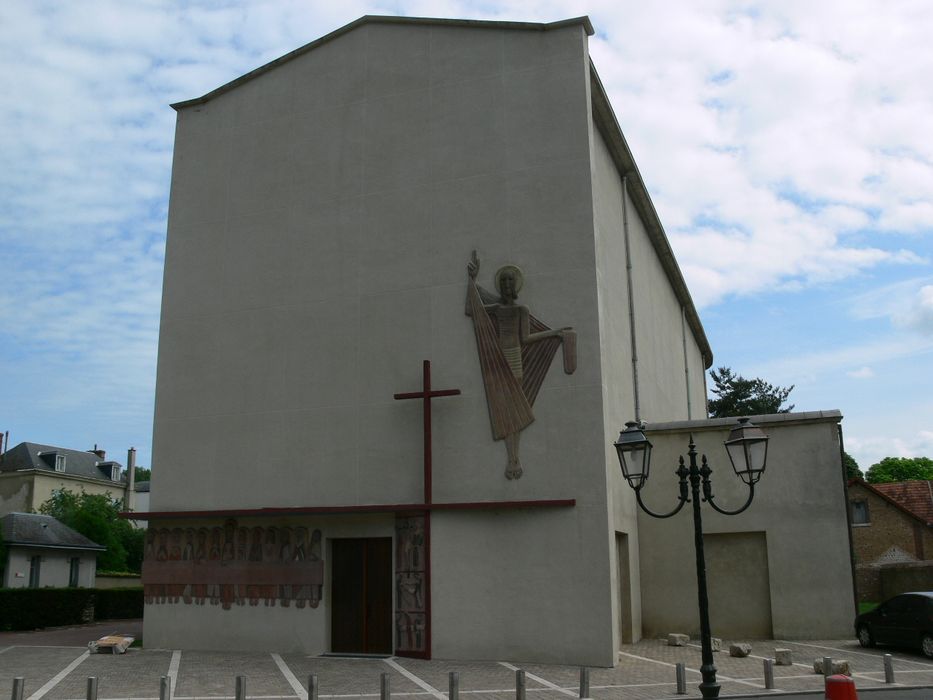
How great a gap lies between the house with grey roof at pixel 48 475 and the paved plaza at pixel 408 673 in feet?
136

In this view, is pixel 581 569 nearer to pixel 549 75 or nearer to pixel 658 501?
pixel 658 501

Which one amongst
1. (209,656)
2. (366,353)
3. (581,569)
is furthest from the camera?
(366,353)

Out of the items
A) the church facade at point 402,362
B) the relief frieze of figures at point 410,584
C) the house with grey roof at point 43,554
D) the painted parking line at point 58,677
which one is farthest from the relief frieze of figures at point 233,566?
the house with grey roof at point 43,554

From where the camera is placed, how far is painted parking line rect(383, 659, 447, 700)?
13.5 metres

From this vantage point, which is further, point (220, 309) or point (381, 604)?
point (220, 309)

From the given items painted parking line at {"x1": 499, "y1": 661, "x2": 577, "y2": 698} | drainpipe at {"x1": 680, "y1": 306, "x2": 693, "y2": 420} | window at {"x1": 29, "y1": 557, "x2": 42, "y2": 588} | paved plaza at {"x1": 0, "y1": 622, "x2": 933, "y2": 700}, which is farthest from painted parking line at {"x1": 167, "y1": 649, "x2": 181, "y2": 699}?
window at {"x1": 29, "y1": 557, "x2": 42, "y2": 588}

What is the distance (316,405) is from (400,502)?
3.07 metres

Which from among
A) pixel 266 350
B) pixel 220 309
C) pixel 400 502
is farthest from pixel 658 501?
pixel 220 309

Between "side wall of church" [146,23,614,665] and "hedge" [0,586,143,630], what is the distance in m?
9.61

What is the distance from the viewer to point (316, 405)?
19.7m

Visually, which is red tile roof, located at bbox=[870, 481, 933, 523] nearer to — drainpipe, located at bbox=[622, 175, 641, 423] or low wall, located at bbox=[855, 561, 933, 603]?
low wall, located at bbox=[855, 561, 933, 603]

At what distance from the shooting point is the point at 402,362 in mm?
19078

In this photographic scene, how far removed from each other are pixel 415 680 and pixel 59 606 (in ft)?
60.5

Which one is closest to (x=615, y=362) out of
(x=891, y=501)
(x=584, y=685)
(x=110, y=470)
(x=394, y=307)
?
(x=394, y=307)
